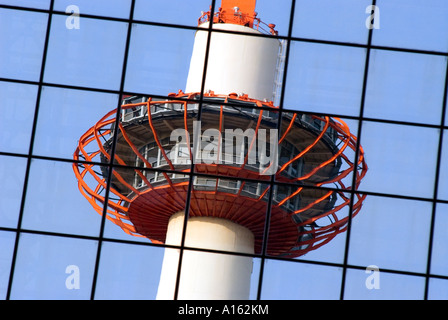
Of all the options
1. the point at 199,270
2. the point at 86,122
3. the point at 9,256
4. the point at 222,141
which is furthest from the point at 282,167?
the point at 9,256

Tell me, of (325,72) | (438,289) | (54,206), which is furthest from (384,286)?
(54,206)

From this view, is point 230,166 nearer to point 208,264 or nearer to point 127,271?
point 208,264

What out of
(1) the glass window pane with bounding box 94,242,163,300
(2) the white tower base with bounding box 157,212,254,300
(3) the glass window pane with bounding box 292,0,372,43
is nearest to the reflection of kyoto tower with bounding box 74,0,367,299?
(2) the white tower base with bounding box 157,212,254,300

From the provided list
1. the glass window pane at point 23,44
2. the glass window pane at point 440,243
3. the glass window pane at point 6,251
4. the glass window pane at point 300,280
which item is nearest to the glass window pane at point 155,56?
the glass window pane at point 23,44

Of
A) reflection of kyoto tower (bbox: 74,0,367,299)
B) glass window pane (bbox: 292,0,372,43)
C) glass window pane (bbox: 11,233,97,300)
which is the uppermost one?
glass window pane (bbox: 292,0,372,43)

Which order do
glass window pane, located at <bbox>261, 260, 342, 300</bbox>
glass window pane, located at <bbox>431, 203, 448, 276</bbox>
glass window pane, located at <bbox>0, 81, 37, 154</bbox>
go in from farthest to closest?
glass window pane, located at <bbox>0, 81, 37, 154</bbox> < glass window pane, located at <bbox>431, 203, 448, 276</bbox> < glass window pane, located at <bbox>261, 260, 342, 300</bbox>

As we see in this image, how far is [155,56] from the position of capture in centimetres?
2578

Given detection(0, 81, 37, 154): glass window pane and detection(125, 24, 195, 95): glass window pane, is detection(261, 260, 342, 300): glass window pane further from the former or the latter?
detection(0, 81, 37, 154): glass window pane

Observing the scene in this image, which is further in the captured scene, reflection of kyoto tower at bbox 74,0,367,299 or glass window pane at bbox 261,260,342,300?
reflection of kyoto tower at bbox 74,0,367,299

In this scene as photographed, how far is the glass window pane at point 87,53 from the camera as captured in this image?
83.7 ft

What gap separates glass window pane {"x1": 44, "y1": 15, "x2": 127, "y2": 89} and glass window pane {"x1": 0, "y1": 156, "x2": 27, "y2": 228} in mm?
2213

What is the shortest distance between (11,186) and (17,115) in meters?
1.78

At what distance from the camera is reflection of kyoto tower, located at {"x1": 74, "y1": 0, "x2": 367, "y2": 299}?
Answer: 26.1m

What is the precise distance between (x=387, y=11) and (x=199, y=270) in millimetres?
8198
